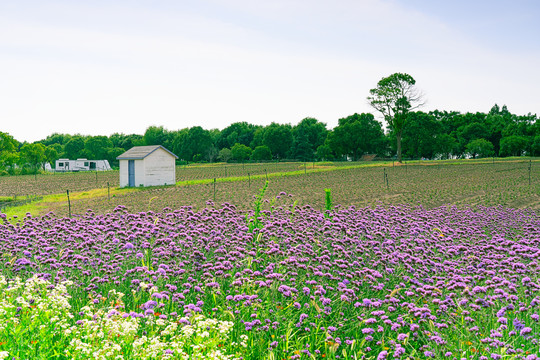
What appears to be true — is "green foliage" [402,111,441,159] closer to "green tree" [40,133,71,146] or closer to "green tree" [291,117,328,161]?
"green tree" [291,117,328,161]

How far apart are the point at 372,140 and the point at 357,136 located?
3.51 meters

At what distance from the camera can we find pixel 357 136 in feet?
299

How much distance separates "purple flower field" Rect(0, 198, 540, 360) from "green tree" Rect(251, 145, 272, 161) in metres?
92.9

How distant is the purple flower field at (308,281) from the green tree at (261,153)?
3659 inches

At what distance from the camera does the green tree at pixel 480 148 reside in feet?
278

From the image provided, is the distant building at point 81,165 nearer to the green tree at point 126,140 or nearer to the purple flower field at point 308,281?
the green tree at point 126,140

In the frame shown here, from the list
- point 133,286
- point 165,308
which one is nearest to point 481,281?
point 165,308

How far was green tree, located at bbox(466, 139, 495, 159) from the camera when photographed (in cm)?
8475

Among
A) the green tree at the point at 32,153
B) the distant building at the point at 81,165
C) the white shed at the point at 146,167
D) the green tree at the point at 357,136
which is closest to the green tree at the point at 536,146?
the green tree at the point at 357,136

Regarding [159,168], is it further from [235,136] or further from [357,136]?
[235,136]

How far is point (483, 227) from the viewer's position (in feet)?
36.9

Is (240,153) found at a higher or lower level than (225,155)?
higher

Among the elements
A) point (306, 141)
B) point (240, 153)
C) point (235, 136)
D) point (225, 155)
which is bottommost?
point (225, 155)

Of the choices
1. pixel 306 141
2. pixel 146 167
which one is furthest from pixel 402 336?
pixel 306 141
